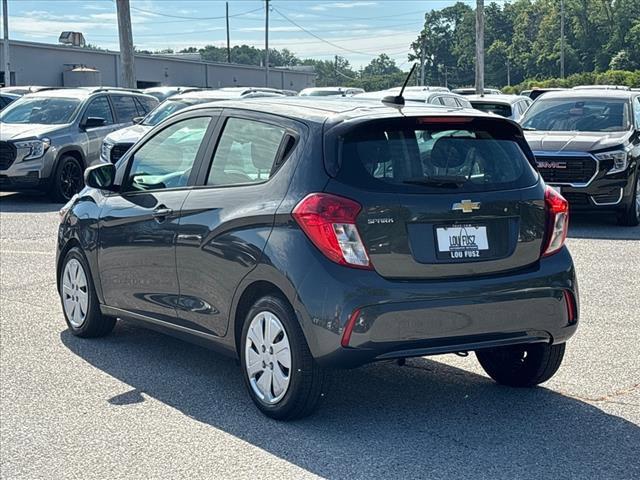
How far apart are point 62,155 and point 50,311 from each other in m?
9.27

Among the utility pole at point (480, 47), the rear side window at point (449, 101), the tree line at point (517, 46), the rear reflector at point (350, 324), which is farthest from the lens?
the tree line at point (517, 46)

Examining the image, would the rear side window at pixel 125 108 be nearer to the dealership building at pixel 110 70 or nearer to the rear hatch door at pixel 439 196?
the rear hatch door at pixel 439 196

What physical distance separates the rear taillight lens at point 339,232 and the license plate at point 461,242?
45cm

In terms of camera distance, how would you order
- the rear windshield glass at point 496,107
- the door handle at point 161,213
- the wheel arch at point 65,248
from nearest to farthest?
the door handle at point 161,213 < the wheel arch at point 65,248 < the rear windshield glass at point 496,107

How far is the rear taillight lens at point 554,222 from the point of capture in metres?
5.81

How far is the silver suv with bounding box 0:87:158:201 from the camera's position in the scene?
16.9m

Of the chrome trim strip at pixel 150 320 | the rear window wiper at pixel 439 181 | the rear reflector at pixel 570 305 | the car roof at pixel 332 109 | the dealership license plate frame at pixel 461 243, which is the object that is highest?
the car roof at pixel 332 109

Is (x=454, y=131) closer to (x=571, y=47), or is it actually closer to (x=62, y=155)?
(x=62, y=155)

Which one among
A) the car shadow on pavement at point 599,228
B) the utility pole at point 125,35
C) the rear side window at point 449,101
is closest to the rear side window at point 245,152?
the car shadow on pavement at point 599,228

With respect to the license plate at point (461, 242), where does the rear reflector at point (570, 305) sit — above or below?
below

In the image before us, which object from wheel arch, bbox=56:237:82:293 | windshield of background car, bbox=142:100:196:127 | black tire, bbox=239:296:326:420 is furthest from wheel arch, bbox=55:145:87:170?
black tire, bbox=239:296:326:420

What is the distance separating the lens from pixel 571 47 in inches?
4574

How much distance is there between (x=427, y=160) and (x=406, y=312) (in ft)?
2.91

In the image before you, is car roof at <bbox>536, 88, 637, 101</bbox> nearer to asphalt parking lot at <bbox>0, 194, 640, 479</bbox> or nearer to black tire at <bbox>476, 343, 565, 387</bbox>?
asphalt parking lot at <bbox>0, 194, 640, 479</bbox>
